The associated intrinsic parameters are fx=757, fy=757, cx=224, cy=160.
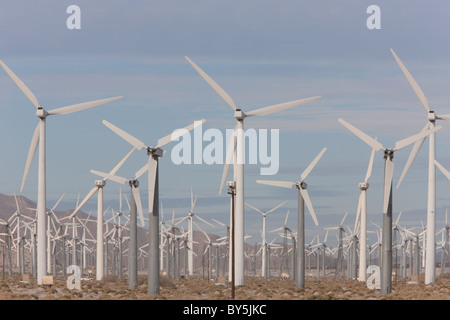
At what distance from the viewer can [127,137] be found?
6625cm

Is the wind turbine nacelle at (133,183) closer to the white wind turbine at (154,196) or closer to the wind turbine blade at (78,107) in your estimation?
A: the wind turbine blade at (78,107)

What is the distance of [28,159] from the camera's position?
257 feet

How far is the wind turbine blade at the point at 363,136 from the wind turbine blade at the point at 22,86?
3312 cm

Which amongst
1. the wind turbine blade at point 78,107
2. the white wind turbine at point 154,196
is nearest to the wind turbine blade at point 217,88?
the wind turbine blade at point 78,107

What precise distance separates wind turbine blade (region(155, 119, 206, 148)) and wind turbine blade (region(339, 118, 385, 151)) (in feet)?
49.7

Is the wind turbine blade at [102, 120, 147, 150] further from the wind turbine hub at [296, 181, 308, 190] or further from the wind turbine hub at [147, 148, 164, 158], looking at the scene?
the wind turbine hub at [296, 181, 308, 190]

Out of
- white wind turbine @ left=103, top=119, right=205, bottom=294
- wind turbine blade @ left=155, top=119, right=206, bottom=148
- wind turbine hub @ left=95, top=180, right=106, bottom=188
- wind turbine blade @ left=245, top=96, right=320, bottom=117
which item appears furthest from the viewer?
wind turbine hub @ left=95, top=180, right=106, bottom=188

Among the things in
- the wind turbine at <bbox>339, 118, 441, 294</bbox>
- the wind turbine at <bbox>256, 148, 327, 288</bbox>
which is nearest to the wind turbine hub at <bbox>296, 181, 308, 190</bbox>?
the wind turbine at <bbox>256, 148, 327, 288</bbox>

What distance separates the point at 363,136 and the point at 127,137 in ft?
68.7

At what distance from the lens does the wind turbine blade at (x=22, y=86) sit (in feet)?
261

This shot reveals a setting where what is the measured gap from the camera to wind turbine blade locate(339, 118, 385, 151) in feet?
212

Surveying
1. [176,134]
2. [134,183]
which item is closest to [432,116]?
[176,134]

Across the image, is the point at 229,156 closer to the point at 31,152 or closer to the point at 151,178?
the point at 151,178
